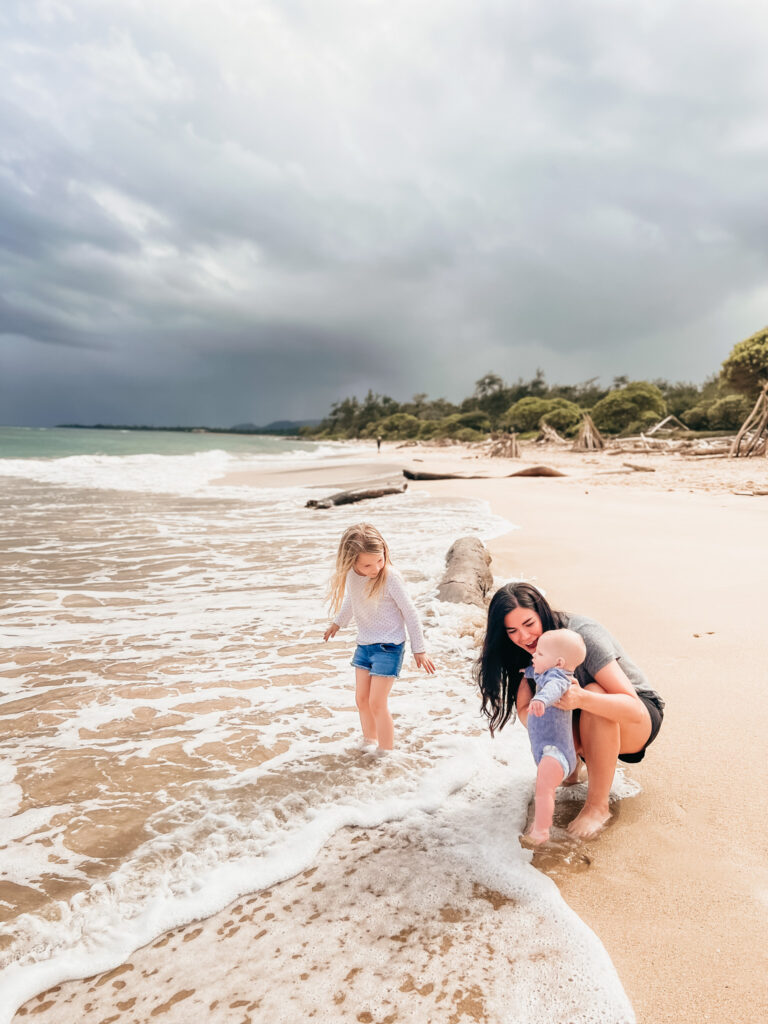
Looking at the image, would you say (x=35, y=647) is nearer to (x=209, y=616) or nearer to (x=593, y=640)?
(x=209, y=616)

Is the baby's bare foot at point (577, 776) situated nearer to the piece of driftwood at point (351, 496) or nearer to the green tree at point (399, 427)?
the piece of driftwood at point (351, 496)

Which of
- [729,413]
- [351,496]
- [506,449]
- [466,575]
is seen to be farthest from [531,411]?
[466,575]

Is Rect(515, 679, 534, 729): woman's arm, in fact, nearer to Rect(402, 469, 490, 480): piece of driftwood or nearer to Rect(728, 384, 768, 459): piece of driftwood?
Rect(402, 469, 490, 480): piece of driftwood

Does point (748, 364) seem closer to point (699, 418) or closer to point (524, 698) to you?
point (699, 418)

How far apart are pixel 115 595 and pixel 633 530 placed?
7.13 m

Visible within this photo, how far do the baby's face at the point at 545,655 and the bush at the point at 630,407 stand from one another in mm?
45574

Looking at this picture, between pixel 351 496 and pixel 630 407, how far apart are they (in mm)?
38366

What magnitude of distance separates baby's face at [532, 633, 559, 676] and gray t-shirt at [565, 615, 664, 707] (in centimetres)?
30

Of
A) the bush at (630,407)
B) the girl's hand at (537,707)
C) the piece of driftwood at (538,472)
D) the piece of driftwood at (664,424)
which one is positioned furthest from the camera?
the bush at (630,407)

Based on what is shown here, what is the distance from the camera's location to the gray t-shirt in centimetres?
220

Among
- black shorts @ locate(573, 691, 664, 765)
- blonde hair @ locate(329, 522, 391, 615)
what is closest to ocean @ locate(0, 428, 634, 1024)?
black shorts @ locate(573, 691, 664, 765)

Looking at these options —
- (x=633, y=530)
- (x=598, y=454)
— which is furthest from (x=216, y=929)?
(x=598, y=454)

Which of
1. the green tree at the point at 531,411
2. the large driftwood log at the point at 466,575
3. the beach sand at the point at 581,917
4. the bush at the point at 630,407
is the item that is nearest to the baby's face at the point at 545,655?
the beach sand at the point at 581,917

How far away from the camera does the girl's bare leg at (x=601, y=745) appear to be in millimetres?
2131
